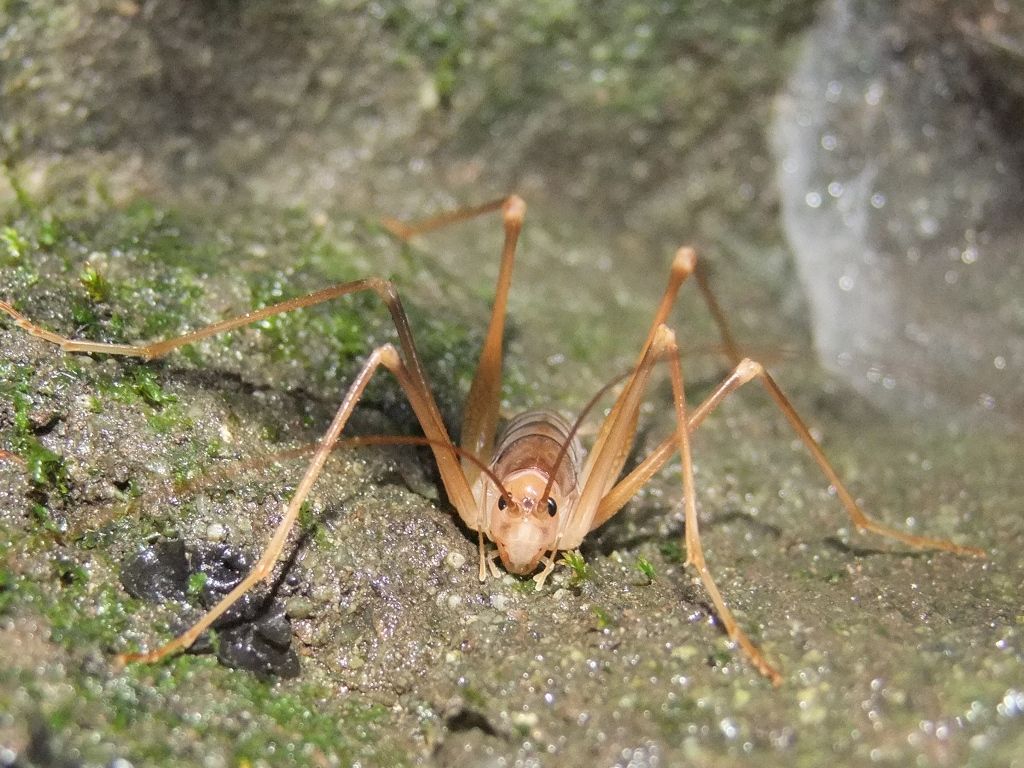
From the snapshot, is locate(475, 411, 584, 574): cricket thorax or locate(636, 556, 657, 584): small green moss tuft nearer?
locate(475, 411, 584, 574): cricket thorax

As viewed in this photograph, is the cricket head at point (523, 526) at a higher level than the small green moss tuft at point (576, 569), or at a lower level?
higher

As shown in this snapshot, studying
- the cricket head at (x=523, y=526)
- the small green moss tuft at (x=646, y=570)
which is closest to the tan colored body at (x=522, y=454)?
the cricket head at (x=523, y=526)

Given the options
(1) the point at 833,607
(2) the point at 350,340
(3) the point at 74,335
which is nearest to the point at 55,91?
(3) the point at 74,335

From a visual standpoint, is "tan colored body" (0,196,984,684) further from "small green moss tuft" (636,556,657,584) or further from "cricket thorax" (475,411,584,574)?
"small green moss tuft" (636,556,657,584)

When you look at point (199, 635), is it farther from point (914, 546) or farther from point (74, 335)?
point (914, 546)

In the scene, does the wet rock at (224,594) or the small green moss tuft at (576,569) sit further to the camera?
the small green moss tuft at (576,569)

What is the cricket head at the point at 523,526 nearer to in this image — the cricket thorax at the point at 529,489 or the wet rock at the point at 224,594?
the cricket thorax at the point at 529,489

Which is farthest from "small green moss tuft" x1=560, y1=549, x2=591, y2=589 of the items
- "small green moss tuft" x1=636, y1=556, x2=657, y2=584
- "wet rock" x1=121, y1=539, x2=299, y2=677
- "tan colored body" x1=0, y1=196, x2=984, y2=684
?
"wet rock" x1=121, y1=539, x2=299, y2=677
